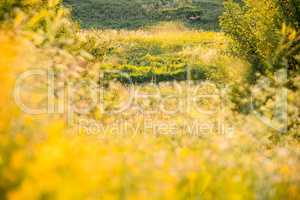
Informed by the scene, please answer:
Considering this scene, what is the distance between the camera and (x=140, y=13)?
3616 centimetres

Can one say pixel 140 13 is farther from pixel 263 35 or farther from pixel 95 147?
pixel 95 147

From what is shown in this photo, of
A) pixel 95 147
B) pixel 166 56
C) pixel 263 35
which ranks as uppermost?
pixel 263 35

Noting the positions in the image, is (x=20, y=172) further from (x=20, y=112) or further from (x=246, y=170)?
(x=246, y=170)

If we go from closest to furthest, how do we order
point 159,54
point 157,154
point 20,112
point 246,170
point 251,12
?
point 20,112 → point 157,154 → point 246,170 → point 251,12 → point 159,54

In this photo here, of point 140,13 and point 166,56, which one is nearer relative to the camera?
point 166,56

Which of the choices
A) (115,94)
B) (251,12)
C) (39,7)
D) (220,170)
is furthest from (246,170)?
(251,12)

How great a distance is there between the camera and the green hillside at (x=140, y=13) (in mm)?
33531

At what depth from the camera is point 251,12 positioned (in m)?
13.7

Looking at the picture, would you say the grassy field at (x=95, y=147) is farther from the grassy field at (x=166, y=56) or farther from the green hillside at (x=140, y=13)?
the green hillside at (x=140, y=13)

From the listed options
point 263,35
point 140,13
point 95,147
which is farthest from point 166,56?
point 95,147

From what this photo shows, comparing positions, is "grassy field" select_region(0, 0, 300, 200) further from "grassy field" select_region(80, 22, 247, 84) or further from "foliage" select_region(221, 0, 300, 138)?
"grassy field" select_region(80, 22, 247, 84)

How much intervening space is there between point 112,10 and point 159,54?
13619 mm

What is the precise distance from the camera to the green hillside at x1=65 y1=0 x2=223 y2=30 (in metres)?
33.5

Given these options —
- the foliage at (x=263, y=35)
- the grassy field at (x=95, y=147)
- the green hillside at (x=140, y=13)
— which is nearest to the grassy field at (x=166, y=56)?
the foliage at (x=263, y=35)
